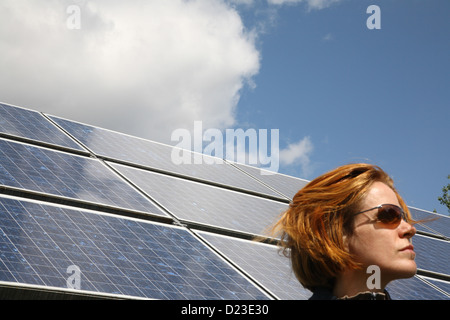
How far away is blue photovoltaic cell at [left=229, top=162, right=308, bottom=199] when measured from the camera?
12.1m

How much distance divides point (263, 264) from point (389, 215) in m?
3.69

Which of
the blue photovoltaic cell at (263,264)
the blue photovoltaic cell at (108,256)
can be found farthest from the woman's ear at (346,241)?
the blue photovoltaic cell at (263,264)

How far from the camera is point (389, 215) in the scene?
3.12 metres

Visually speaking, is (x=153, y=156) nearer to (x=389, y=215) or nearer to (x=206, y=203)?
(x=206, y=203)

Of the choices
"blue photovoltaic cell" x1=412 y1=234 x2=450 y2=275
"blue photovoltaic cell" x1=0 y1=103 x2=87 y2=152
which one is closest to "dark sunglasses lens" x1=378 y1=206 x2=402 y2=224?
"blue photovoltaic cell" x1=412 y1=234 x2=450 y2=275

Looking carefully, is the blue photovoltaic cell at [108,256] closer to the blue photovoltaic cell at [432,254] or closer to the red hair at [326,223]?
the red hair at [326,223]

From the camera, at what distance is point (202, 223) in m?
7.34

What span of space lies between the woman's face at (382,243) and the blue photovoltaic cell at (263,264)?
2680 millimetres

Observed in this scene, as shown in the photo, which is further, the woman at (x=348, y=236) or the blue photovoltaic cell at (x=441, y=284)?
the blue photovoltaic cell at (x=441, y=284)

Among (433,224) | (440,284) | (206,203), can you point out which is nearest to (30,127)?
(206,203)

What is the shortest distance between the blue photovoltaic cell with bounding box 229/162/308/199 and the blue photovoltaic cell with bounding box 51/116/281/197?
446 mm

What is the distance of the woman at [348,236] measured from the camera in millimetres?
3047
